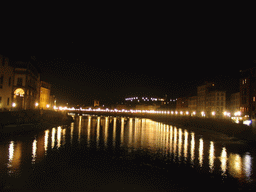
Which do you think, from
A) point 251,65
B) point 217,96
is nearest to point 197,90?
point 217,96

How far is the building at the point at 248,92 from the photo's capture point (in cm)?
6887

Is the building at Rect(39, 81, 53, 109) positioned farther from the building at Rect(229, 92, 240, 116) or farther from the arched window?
the building at Rect(229, 92, 240, 116)

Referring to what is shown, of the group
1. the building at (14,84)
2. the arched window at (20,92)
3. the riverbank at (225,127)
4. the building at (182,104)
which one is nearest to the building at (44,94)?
the building at (14,84)

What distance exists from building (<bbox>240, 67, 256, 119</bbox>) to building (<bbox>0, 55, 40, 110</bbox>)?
187 feet

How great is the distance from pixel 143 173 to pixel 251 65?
67.4 meters

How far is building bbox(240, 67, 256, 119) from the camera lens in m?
→ 68.9

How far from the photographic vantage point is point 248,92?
7231cm

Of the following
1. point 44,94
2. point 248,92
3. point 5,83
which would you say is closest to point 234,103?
point 248,92

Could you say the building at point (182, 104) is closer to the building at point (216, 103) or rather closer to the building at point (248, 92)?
Result: the building at point (216, 103)

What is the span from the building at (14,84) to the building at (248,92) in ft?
187

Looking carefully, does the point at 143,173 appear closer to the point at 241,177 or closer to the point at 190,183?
the point at 190,183

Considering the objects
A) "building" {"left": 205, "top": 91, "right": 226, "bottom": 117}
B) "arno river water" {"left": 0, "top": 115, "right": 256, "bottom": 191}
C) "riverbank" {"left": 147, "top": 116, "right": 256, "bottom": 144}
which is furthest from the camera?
"building" {"left": 205, "top": 91, "right": 226, "bottom": 117}

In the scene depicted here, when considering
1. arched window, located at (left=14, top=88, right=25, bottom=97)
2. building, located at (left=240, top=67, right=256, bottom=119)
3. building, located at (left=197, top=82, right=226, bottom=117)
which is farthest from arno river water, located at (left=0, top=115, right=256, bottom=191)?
building, located at (left=197, top=82, right=226, bottom=117)

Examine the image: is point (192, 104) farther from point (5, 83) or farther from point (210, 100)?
point (5, 83)
